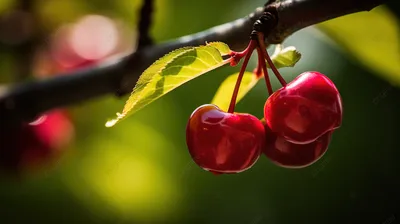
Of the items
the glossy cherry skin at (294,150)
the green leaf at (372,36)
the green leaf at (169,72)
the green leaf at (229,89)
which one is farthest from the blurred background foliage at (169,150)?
the green leaf at (169,72)

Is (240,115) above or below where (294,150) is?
above

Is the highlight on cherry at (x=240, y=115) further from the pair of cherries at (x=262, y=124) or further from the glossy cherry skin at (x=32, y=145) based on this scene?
the glossy cherry skin at (x=32, y=145)

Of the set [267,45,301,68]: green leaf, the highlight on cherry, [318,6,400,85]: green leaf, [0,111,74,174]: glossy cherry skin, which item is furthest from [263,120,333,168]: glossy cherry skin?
[0,111,74,174]: glossy cherry skin

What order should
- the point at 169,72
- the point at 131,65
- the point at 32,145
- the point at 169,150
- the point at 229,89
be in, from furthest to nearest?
1. the point at 169,150
2. the point at 32,145
3. the point at 131,65
4. the point at 229,89
5. the point at 169,72

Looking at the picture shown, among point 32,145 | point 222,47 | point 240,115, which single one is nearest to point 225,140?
point 240,115

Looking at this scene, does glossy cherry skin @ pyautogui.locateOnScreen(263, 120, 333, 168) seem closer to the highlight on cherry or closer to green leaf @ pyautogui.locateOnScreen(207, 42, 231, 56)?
the highlight on cherry

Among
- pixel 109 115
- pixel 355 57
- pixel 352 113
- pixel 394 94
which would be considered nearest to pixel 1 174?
pixel 109 115

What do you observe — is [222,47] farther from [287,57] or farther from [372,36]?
[372,36]

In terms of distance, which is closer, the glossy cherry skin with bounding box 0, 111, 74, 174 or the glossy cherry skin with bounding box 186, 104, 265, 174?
the glossy cherry skin with bounding box 186, 104, 265, 174
